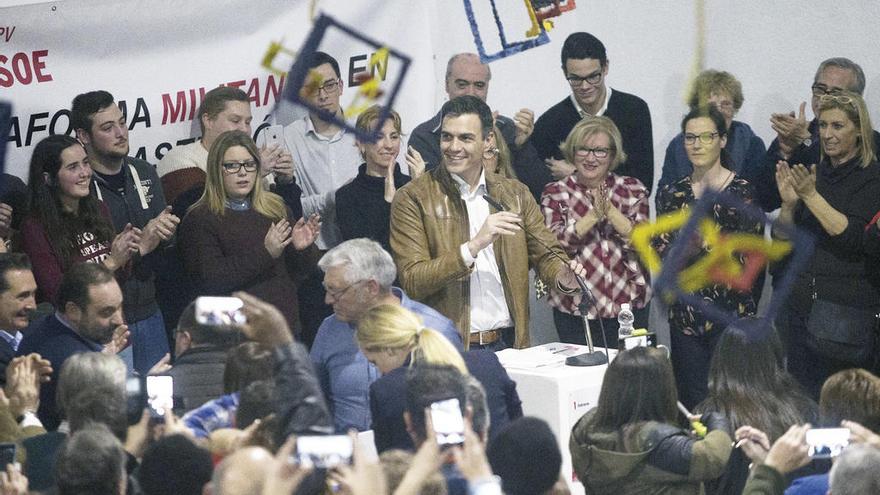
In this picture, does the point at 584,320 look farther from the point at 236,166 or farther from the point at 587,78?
the point at 587,78

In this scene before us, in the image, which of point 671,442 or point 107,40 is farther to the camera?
point 107,40

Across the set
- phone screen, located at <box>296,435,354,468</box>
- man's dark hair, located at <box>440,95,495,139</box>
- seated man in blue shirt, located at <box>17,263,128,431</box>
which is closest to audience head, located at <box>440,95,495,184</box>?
man's dark hair, located at <box>440,95,495,139</box>

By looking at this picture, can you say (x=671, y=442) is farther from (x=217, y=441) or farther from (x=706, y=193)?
(x=706, y=193)

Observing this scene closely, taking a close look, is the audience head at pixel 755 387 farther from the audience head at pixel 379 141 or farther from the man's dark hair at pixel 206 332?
the audience head at pixel 379 141

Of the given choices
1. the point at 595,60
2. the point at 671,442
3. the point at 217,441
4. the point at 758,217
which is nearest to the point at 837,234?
the point at 758,217

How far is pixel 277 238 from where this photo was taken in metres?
5.77

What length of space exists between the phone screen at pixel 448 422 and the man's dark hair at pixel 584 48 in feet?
Answer: 10.5

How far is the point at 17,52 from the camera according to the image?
6.21m

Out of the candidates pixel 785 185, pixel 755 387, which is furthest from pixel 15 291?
pixel 785 185

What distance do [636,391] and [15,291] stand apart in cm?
215

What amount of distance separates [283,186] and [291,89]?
41 cm

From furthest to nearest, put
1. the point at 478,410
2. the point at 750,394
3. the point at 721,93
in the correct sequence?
the point at 721,93, the point at 750,394, the point at 478,410

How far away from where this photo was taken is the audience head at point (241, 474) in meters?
3.18

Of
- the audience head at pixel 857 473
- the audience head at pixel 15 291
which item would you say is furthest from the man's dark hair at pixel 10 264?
the audience head at pixel 857 473
